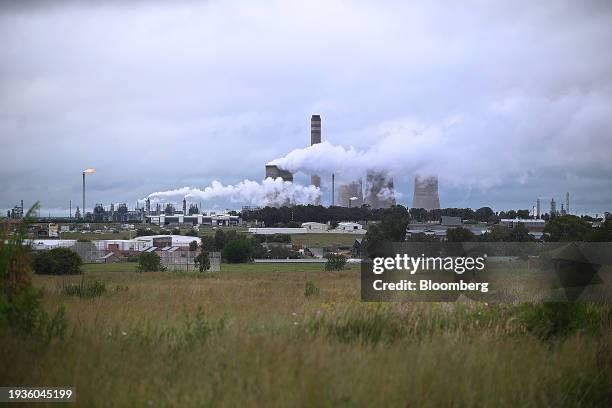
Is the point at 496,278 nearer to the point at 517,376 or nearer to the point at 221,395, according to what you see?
the point at 517,376

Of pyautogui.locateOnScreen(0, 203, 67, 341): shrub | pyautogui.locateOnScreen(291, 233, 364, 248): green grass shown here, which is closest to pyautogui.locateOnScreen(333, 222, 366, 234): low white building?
pyautogui.locateOnScreen(291, 233, 364, 248): green grass

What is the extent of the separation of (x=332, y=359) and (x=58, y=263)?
34.8 m

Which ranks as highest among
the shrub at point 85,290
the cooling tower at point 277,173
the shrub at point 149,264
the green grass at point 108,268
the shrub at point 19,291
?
the cooling tower at point 277,173

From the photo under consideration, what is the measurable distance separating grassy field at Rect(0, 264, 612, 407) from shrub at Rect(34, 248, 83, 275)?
28.6 meters

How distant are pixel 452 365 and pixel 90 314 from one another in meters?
7.42

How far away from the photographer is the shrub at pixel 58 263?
40.0m

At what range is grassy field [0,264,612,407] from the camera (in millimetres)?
7641

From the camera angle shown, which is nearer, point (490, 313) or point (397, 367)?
point (397, 367)

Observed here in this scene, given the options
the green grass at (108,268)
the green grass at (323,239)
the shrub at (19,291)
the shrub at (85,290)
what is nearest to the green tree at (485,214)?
the green grass at (323,239)

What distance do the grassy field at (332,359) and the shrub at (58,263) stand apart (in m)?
28.6

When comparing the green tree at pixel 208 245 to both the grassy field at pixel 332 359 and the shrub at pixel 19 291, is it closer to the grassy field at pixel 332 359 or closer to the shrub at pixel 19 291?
the grassy field at pixel 332 359

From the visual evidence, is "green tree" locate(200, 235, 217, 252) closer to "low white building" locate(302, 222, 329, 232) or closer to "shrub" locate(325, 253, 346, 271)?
"shrub" locate(325, 253, 346, 271)

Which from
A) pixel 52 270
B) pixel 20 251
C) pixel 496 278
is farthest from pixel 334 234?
pixel 20 251

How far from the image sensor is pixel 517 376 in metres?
9.11
